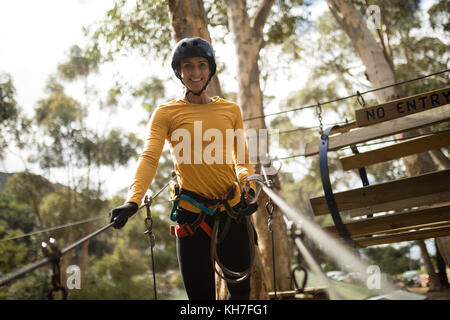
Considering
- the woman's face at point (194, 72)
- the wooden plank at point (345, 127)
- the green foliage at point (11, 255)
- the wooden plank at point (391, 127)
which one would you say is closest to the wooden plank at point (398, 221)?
the wooden plank at point (391, 127)

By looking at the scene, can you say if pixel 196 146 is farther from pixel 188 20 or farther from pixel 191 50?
pixel 188 20

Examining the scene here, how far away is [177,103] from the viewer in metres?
2.62

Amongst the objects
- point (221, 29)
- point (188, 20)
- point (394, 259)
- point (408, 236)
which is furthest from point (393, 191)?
point (394, 259)

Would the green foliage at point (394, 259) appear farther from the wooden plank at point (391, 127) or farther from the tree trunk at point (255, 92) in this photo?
the wooden plank at point (391, 127)

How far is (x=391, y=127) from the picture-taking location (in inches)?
138

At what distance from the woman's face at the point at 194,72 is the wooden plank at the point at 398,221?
2.15 m

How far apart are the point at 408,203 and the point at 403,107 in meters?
0.94

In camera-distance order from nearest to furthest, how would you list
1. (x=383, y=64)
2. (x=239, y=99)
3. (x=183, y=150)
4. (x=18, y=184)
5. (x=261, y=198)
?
(x=183, y=150) → (x=261, y=198) → (x=383, y=64) → (x=239, y=99) → (x=18, y=184)

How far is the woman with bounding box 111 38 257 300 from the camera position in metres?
2.38

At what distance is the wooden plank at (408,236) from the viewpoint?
367 centimetres

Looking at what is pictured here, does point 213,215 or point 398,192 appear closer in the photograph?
point 213,215
